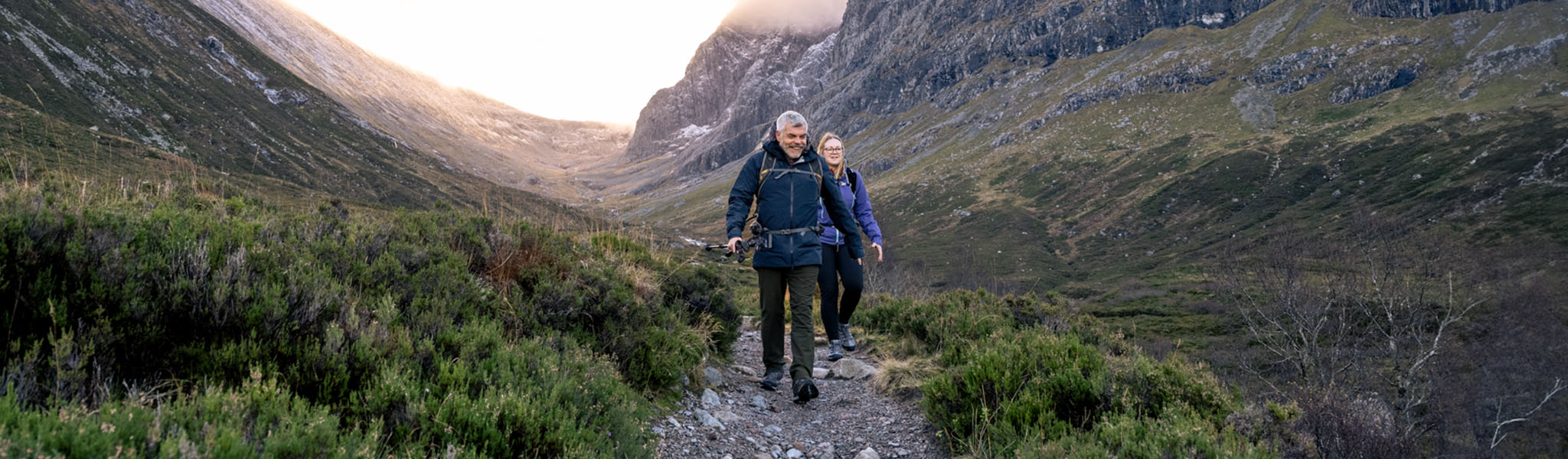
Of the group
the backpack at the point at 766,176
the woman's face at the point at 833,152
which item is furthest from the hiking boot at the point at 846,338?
the backpack at the point at 766,176

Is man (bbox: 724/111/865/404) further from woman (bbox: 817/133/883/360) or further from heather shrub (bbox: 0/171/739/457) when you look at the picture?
heather shrub (bbox: 0/171/739/457)

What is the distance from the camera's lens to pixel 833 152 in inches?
297

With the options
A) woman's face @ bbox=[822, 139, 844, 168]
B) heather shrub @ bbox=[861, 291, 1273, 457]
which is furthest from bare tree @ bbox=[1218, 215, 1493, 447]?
woman's face @ bbox=[822, 139, 844, 168]

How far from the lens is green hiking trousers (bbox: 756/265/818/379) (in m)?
5.70

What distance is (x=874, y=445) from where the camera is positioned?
4.82 m

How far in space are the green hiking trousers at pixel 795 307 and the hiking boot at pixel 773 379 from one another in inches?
11.5

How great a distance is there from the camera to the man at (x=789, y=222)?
5.54 m

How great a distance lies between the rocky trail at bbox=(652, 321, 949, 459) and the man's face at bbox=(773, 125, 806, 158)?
2228 millimetres

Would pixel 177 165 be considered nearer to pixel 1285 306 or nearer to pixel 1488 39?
pixel 1285 306

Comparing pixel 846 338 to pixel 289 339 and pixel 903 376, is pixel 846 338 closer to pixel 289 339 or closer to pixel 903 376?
pixel 903 376

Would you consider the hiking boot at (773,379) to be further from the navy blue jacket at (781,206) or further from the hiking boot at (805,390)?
the navy blue jacket at (781,206)

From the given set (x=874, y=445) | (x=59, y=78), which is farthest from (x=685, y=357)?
(x=59, y=78)

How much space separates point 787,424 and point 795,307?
41.1 inches

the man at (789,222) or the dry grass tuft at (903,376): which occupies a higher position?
the man at (789,222)
